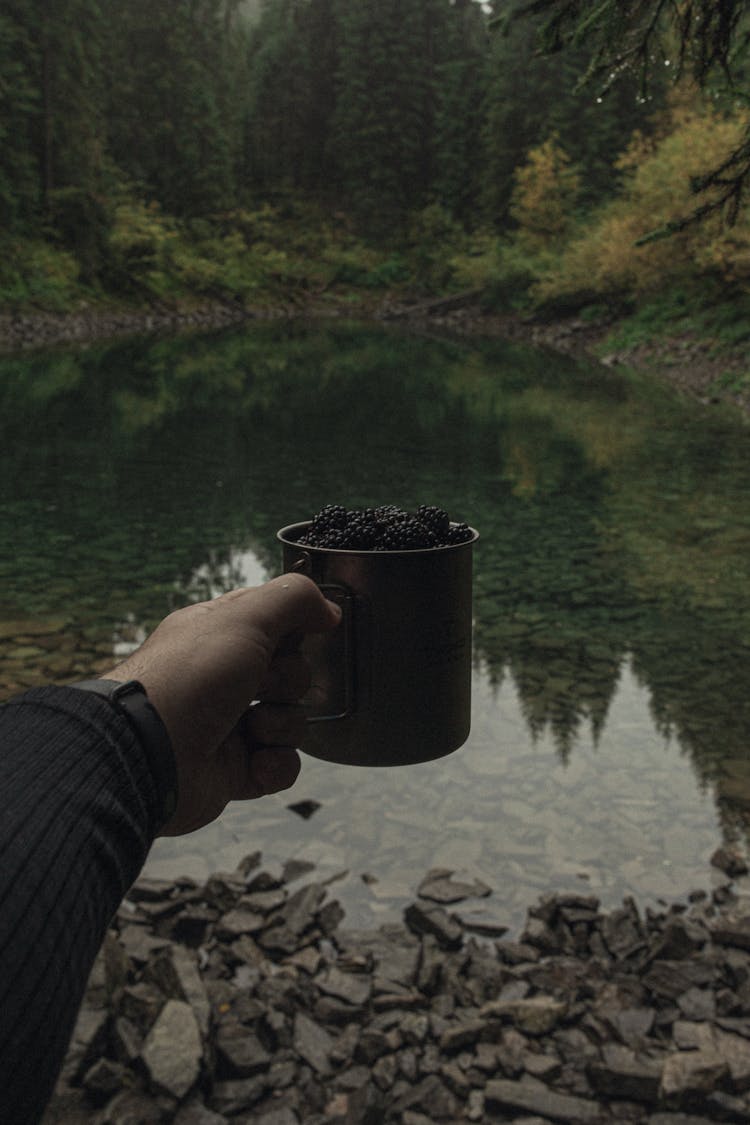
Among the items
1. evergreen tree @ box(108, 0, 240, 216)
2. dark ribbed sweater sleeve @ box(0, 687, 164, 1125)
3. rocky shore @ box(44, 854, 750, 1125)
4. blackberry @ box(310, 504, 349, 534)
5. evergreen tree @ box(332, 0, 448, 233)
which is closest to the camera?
dark ribbed sweater sleeve @ box(0, 687, 164, 1125)

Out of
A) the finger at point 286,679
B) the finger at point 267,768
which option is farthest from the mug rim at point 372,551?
the finger at point 267,768

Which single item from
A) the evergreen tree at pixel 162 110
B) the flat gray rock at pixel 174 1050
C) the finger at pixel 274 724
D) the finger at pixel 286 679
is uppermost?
the evergreen tree at pixel 162 110

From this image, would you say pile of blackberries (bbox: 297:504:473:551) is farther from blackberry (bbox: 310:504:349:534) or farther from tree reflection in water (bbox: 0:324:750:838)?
tree reflection in water (bbox: 0:324:750:838)

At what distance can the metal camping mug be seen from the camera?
5.14 feet

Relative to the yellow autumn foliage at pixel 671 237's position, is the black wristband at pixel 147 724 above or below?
below

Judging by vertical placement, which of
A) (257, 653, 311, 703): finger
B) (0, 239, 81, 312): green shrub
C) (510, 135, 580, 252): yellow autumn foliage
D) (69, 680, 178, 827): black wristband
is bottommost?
(257, 653, 311, 703): finger

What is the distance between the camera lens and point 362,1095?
10.8ft

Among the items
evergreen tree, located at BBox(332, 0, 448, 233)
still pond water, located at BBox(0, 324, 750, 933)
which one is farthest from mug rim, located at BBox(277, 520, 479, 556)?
evergreen tree, located at BBox(332, 0, 448, 233)

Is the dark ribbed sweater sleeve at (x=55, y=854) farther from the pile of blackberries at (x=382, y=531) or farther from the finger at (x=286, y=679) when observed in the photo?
the pile of blackberries at (x=382, y=531)

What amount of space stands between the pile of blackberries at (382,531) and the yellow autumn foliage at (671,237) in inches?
901

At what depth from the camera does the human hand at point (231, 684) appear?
51.9 inches

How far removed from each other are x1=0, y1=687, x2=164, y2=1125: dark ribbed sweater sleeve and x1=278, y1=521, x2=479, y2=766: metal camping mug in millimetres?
460

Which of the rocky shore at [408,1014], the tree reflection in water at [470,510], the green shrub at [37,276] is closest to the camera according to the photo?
the rocky shore at [408,1014]

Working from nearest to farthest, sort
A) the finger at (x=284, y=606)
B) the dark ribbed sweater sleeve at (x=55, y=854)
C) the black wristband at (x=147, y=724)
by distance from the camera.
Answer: the dark ribbed sweater sleeve at (x=55, y=854), the black wristband at (x=147, y=724), the finger at (x=284, y=606)
